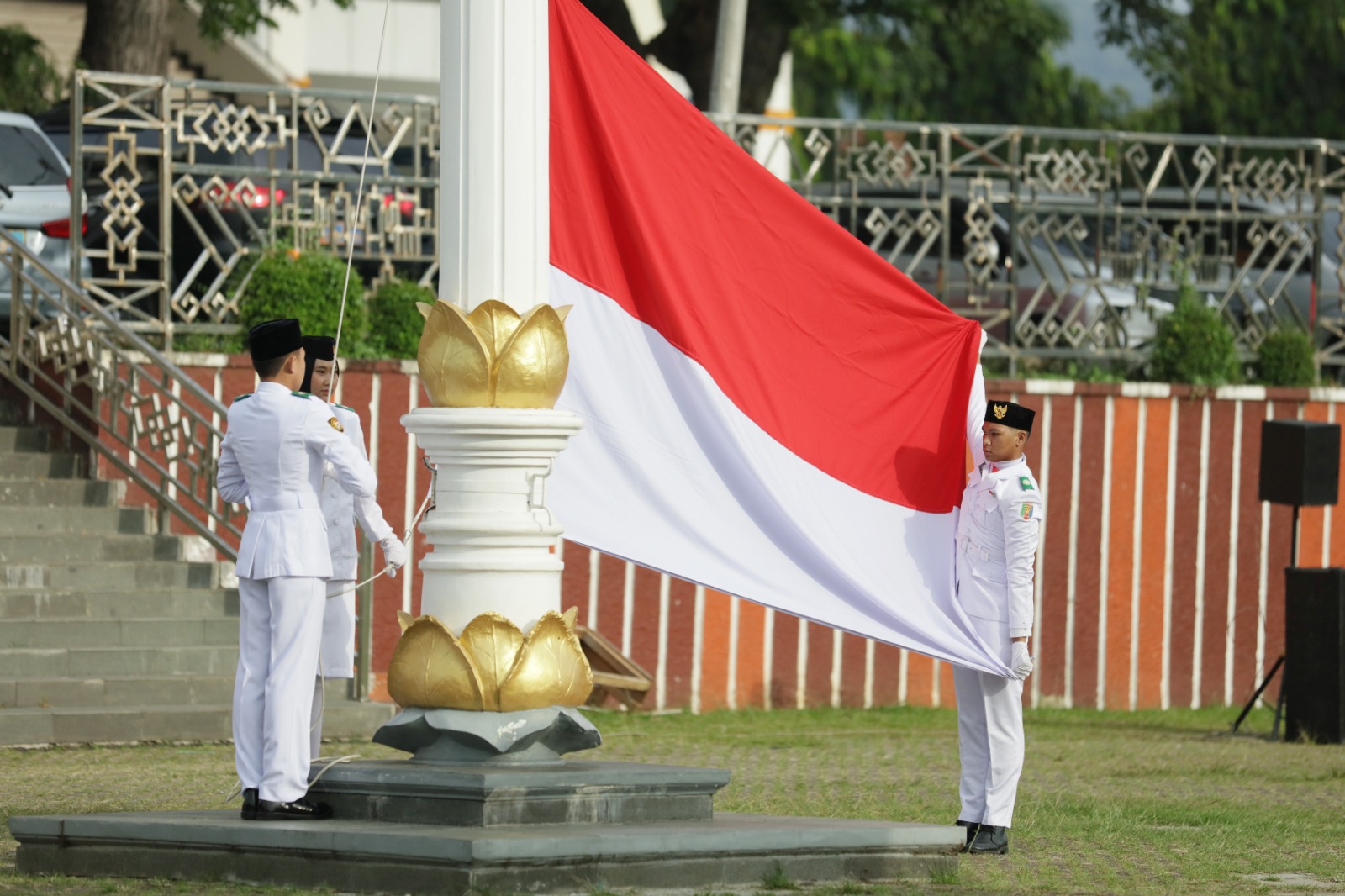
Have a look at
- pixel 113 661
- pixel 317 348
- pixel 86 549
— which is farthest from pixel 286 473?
pixel 86 549

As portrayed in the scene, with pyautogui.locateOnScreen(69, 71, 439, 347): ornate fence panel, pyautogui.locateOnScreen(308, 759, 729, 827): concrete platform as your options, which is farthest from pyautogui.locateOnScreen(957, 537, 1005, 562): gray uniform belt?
pyautogui.locateOnScreen(69, 71, 439, 347): ornate fence panel

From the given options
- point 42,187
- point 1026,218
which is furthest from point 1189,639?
point 42,187

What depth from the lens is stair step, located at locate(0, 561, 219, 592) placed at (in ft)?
44.1

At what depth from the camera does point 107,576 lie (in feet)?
44.9

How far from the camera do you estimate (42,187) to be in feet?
52.1

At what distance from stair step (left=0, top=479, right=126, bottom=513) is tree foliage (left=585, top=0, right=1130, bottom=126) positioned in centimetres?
862

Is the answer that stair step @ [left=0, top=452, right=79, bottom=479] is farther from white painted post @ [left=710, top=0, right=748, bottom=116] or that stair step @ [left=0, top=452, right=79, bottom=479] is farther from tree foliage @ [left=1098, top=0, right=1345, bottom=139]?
tree foliage @ [left=1098, top=0, right=1345, bottom=139]

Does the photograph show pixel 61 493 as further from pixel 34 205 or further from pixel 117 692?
pixel 34 205

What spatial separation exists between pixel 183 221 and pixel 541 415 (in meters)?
8.96

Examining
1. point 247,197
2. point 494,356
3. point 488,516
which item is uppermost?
point 247,197

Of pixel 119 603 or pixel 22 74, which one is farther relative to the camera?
pixel 22 74

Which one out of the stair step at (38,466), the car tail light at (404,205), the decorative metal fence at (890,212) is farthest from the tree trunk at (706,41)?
the stair step at (38,466)

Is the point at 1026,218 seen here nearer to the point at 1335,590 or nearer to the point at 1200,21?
the point at 1335,590

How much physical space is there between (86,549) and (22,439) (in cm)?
123
